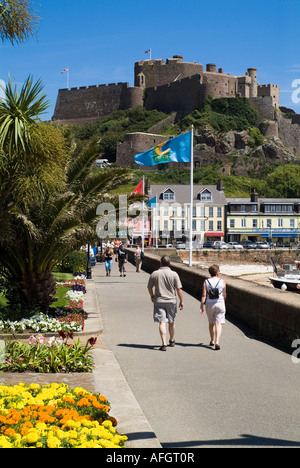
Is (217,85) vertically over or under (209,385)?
over

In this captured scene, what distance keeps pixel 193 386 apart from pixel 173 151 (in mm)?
19235

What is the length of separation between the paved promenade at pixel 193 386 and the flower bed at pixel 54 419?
0.32m

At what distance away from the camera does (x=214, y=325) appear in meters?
11.3

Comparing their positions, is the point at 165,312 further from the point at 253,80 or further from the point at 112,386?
the point at 253,80

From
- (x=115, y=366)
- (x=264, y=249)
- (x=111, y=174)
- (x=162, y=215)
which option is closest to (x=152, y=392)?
(x=115, y=366)

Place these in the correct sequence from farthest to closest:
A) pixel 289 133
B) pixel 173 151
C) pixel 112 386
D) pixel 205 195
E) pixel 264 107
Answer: pixel 289 133 → pixel 264 107 → pixel 205 195 → pixel 173 151 → pixel 112 386

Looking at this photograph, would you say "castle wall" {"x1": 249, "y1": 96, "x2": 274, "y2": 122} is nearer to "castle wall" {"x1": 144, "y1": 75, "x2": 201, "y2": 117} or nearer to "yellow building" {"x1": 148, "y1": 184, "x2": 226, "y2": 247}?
"castle wall" {"x1": 144, "y1": 75, "x2": 201, "y2": 117}

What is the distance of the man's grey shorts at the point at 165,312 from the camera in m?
11.2

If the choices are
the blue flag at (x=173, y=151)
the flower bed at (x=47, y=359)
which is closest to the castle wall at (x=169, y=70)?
the blue flag at (x=173, y=151)

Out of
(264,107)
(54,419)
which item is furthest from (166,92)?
(54,419)

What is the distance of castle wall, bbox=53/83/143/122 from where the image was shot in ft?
447

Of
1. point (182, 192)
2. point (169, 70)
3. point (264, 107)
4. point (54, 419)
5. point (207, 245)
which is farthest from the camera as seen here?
point (169, 70)

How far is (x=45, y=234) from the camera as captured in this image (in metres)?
13.5

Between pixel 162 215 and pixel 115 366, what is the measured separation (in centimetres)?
7203
